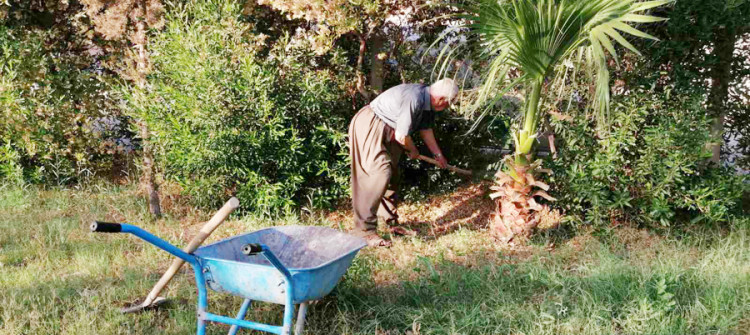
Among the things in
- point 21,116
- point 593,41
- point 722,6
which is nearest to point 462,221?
point 593,41

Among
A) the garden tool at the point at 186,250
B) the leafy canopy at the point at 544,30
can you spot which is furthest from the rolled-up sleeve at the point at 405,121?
the garden tool at the point at 186,250

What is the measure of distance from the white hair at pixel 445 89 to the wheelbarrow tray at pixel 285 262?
5.72 feet

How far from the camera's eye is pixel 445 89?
179 inches

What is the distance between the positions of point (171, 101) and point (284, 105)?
39.6 inches

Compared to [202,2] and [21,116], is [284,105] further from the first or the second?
[21,116]

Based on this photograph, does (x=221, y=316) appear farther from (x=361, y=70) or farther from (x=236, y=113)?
(x=361, y=70)

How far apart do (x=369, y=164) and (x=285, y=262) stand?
1576 millimetres

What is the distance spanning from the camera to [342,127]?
18.3 feet

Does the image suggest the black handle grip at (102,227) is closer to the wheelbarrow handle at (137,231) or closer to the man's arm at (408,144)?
the wheelbarrow handle at (137,231)

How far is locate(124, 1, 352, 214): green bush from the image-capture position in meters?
5.10

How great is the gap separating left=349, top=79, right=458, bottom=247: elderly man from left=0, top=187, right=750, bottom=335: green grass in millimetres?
383

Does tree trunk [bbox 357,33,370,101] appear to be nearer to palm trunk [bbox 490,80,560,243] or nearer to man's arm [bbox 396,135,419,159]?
man's arm [bbox 396,135,419,159]

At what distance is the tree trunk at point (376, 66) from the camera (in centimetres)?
577

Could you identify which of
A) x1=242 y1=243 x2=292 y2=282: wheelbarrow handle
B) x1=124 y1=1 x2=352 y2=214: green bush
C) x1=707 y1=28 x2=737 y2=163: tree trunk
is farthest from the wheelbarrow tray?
x1=707 y1=28 x2=737 y2=163: tree trunk
